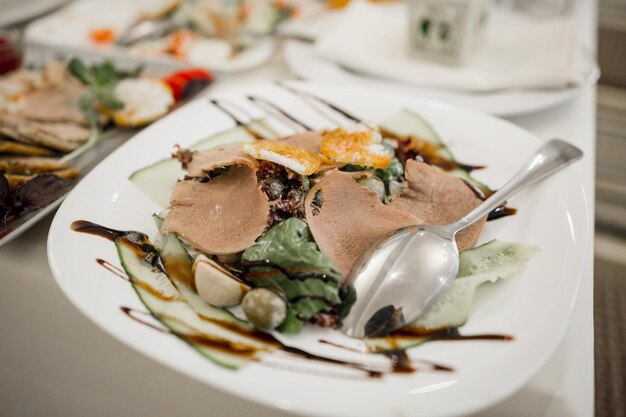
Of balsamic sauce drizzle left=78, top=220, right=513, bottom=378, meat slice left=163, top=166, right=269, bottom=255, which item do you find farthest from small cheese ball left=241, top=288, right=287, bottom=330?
meat slice left=163, top=166, right=269, bottom=255

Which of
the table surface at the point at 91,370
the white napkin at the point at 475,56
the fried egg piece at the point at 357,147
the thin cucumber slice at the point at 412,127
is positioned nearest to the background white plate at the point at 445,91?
the white napkin at the point at 475,56

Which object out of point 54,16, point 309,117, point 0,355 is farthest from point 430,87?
point 54,16

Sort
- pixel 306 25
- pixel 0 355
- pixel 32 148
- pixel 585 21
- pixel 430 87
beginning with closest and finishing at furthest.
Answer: pixel 0 355 → pixel 32 148 → pixel 430 87 → pixel 306 25 → pixel 585 21

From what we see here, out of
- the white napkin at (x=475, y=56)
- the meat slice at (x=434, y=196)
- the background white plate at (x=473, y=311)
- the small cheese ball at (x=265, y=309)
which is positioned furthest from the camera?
the white napkin at (x=475, y=56)

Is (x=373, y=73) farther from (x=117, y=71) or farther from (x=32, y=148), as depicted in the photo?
(x=32, y=148)

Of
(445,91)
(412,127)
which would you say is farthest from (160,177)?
(445,91)

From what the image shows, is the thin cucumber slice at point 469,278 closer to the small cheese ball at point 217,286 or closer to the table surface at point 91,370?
the table surface at point 91,370
